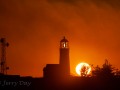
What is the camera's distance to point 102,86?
75625 millimetres

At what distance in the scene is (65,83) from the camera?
249 ft

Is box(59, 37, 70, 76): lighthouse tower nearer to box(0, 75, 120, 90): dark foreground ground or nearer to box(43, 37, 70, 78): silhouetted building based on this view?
box(43, 37, 70, 78): silhouetted building

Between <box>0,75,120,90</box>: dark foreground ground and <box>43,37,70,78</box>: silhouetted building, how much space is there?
2.01 meters

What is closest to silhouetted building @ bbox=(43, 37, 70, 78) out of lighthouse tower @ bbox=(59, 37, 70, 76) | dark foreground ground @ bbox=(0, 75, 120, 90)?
lighthouse tower @ bbox=(59, 37, 70, 76)

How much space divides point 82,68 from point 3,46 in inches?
579

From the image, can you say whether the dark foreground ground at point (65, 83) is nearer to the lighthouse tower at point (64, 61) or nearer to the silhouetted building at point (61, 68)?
the silhouetted building at point (61, 68)

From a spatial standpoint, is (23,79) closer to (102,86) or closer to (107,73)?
(102,86)

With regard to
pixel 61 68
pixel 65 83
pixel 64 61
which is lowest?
pixel 65 83

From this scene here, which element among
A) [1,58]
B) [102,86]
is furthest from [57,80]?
[1,58]

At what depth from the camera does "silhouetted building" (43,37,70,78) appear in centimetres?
7919

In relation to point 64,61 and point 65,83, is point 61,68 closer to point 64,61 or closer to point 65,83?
point 64,61

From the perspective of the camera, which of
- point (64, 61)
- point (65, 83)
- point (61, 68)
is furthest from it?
point (64, 61)

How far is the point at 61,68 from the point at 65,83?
410 centimetres

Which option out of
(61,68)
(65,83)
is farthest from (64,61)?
(65,83)
